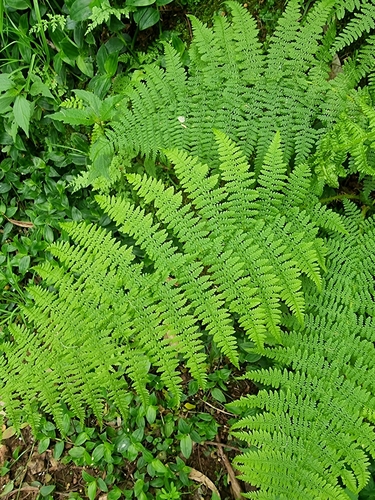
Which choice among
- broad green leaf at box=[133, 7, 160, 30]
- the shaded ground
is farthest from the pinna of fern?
broad green leaf at box=[133, 7, 160, 30]

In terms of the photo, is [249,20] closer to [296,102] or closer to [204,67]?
[204,67]

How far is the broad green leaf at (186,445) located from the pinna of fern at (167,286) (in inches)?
27.9

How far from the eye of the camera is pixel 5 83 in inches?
141

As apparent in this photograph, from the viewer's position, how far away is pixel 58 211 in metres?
4.04

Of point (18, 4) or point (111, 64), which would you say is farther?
point (18, 4)

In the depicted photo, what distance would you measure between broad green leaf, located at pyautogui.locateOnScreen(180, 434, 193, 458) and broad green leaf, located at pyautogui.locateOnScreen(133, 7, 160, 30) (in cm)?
289

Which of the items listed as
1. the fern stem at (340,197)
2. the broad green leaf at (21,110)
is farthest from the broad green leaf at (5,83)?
the fern stem at (340,197)

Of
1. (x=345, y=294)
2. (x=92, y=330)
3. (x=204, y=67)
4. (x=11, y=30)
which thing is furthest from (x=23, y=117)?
(x=345, y=294)

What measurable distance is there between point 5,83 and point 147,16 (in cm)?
115

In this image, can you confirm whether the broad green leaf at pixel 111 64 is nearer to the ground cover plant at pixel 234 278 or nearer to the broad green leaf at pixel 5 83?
the ground cover plant at pixel 234 278

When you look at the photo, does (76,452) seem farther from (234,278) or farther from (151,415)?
(234,278)

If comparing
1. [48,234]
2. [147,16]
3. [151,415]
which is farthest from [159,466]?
[147,16]

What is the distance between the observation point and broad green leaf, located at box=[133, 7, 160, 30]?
3449mm

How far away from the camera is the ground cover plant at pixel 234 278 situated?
Answer: 2.69 meters
